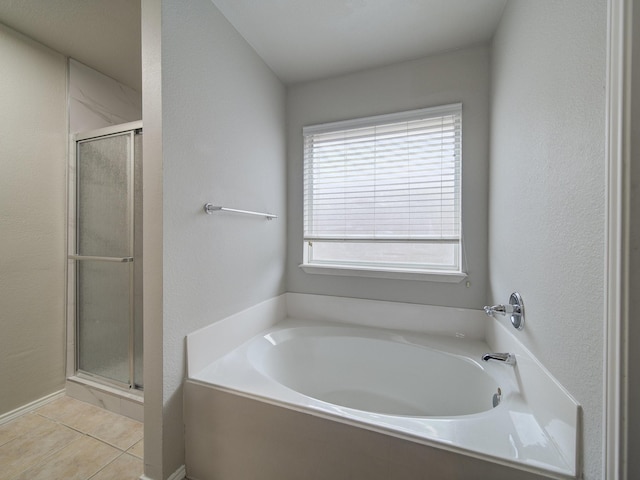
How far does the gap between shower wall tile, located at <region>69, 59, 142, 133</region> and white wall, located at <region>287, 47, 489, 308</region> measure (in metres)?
1.37

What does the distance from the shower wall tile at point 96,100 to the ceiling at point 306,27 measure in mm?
125

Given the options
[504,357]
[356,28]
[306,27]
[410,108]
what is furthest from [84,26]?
[504,357]

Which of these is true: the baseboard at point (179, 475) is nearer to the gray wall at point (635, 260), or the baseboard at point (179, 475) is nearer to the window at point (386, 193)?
the window at point (386, 193)

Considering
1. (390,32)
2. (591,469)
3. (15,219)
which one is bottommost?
(591,469)

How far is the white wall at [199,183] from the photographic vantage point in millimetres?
1138

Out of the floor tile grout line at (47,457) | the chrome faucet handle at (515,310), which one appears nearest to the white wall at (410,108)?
the chrome faucet handle at (515,310)

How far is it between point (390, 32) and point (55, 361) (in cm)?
301

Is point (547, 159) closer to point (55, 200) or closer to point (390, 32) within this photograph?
point (390, 32)

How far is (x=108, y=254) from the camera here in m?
1.75

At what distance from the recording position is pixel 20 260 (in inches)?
64.0

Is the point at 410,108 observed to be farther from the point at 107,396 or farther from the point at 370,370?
the point at 107,396

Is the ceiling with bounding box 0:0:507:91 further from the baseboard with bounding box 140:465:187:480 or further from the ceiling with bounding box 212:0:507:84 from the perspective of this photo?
the baseboard with bounding box 140:465:187:480

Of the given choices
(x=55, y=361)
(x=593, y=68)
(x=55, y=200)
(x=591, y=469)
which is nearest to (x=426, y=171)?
(x=593, y=68)

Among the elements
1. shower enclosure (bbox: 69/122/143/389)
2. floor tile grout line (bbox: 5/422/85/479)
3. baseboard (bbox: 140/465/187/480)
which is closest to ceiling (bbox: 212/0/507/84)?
shower enclosure (bbox: 69/122/143/389)
